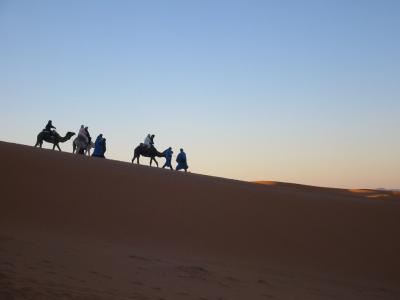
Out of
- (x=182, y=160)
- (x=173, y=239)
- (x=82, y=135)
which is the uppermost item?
(x=82, y=135)

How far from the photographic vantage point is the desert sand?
6203mm

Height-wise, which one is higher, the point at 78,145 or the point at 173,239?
the point at 78,145

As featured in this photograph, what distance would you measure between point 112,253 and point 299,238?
5.56 meters

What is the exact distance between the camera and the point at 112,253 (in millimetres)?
8031

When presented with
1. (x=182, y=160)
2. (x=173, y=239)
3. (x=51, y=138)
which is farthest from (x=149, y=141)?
(x=173, y=239)

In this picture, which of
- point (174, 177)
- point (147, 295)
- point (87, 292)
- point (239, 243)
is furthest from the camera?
point (174, 177)

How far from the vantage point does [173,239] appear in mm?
10359

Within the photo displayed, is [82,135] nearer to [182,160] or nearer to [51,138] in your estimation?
[51,138]

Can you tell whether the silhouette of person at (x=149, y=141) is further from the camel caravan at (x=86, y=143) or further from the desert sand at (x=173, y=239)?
the desert sand at (x=173, y=239)

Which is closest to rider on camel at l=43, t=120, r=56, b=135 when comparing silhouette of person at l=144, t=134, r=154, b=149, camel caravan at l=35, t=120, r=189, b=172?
camel caravan at l=35, t=120, r=189, b=172

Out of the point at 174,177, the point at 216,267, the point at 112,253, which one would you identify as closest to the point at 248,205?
the point at 174,177

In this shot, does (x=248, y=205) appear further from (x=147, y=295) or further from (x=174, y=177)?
(x=147, y=295)

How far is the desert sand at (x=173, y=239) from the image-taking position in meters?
6.20

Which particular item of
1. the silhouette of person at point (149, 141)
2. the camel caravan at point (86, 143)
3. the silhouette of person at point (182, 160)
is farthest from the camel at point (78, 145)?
the silhouette of person at point (182, 160)
